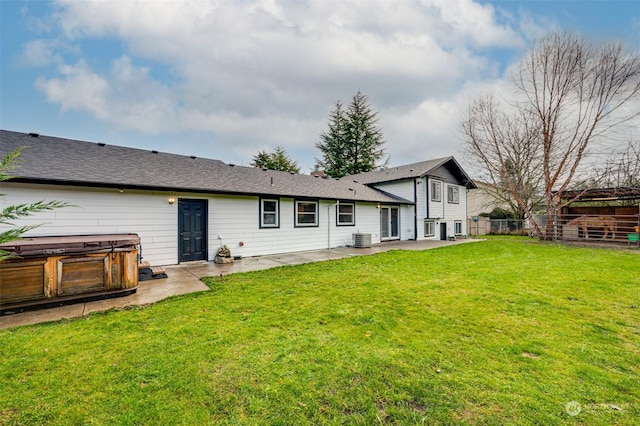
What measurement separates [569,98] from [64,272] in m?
21.3

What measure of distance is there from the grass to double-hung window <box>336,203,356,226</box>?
7.58 metres

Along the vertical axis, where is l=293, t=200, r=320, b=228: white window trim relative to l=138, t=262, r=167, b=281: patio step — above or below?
above

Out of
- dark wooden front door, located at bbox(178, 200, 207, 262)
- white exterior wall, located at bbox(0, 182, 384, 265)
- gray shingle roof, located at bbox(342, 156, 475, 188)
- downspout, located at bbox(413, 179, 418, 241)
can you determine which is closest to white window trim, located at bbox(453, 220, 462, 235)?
gray shingle roof, located at bbox(342, 156, 475, 188)

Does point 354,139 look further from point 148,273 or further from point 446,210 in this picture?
point 148,273

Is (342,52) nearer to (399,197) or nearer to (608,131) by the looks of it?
(399,197)

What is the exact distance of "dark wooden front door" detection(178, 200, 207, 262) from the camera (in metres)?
8.23

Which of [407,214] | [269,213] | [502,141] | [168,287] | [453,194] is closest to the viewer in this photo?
[168,287]

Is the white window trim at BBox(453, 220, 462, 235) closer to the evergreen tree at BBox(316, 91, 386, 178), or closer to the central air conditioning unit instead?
the central air conditioning unit

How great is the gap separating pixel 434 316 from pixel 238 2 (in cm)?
1131

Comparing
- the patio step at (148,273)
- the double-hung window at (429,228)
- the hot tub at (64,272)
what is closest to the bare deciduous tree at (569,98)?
the double-hung window at (429,228)

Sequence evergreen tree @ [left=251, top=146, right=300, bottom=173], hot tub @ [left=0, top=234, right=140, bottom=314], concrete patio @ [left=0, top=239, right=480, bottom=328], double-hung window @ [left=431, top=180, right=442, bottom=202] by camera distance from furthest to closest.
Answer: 1. evergreen tree @ [left=251, top=146, right=300, bottom=173]
2. double-hung window @ [left=431, top=180, right=442, bottom=202]
3. hot tub @ [left=0, top=234, right=140, bottom=314]
4. concrete patio @ [left=0, top=239, right=480, bottom=328]

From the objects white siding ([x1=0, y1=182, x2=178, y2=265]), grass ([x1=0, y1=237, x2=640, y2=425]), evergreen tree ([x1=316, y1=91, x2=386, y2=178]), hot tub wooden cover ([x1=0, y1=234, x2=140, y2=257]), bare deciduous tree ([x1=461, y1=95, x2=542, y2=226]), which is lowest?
grass ([x1=0, y1=237, x2=640, y2=425])

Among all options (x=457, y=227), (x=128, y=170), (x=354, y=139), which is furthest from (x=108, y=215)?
(x=354, y=139)

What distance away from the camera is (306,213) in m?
11.3
